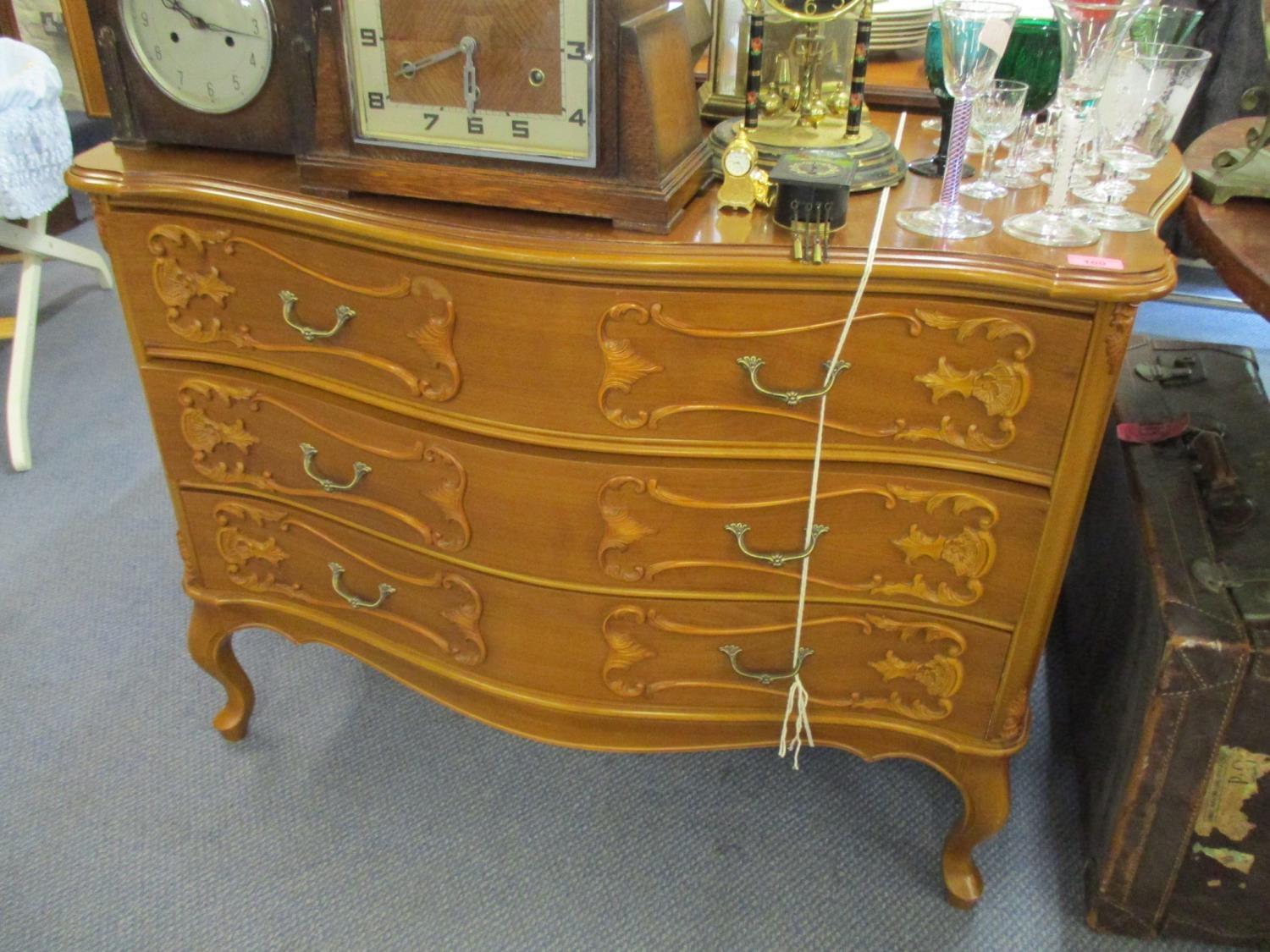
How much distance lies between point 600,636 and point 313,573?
434 mm

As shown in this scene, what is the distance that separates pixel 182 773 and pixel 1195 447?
1617mm

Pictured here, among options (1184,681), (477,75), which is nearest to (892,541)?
(1184,681)

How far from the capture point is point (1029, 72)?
1131 millimetres

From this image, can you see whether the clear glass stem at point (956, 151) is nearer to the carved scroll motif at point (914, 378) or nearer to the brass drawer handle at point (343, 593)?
the carved scroll motif at point (914, 378)

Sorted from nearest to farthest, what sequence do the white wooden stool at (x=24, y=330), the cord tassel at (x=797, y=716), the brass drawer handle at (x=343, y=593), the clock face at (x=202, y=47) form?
the clock face at (x=202, y=47) → the cord tassel at (x=797, y=716) → the brass drawer handle at (x=343, y=593) → the white wooden stool at (x=24, y=330)

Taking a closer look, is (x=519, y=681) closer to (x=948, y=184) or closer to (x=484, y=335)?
(x=484, y=335)

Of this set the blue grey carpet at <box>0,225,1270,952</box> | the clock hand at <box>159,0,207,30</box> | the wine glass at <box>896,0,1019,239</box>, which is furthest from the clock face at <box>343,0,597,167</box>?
the blue grey carpet at <box>0,225,1270,952</box>

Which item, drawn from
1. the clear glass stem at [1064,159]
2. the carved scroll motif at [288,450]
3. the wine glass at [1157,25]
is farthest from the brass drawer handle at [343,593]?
the wine glass at [1157,25]

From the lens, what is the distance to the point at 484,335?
3.50ft

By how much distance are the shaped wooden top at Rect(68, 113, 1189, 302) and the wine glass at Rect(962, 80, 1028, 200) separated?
53mm

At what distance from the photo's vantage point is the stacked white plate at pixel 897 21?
1.43 metres

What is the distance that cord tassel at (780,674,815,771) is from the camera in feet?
4.05

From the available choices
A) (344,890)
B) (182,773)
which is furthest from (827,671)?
(182,773)

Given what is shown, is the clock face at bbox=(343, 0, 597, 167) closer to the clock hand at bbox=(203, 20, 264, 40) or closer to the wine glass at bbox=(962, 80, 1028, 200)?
the clock hand at bbox=(203, 20, 264, 40)
